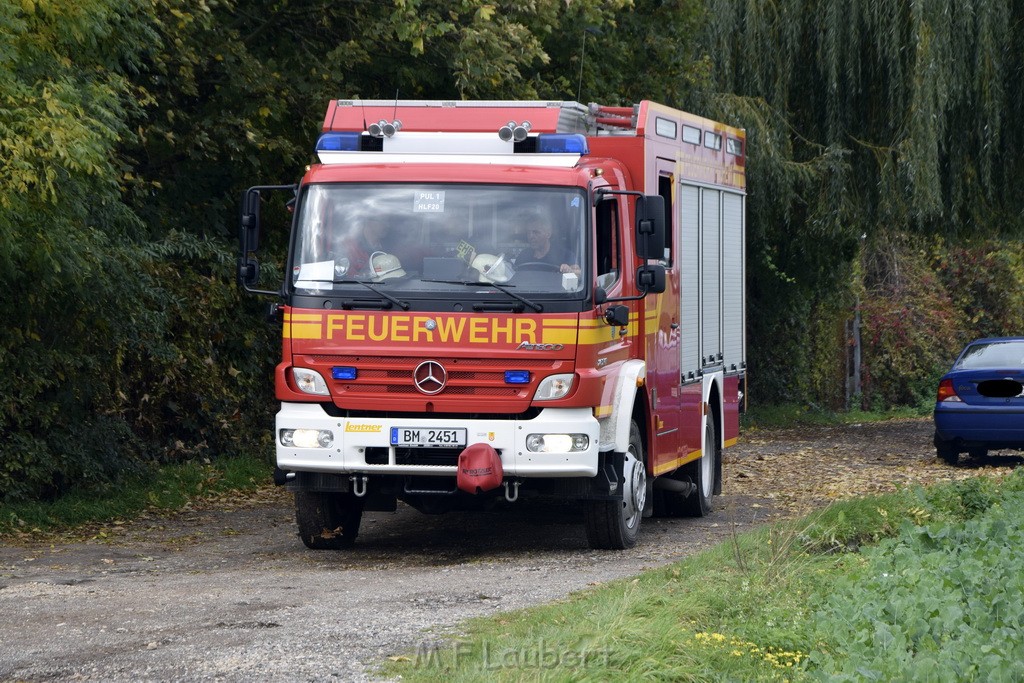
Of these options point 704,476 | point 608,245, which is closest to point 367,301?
point 608,245

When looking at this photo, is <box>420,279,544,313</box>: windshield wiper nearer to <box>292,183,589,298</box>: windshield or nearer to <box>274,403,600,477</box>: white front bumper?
<box>292,183,589,298</box>: windshield

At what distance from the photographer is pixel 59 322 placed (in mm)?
13164

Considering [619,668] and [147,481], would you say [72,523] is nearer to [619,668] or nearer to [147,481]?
[147,481]

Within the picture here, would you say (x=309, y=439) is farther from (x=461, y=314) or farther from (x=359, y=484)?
(x=461, y=314)

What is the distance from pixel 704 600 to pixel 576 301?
2.83m

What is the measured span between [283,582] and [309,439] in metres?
1.17

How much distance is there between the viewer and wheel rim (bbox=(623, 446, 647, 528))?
11406 mm

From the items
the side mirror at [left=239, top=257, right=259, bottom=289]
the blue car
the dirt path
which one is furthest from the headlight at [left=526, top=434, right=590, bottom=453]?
the blue car

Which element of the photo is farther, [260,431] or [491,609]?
[260,431]

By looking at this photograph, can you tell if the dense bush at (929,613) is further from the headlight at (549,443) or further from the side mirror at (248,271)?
the side mirror at (248,271)

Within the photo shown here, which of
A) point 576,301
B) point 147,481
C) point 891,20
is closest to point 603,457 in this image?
point 576,301

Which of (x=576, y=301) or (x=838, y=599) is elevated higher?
(x=576, y=301)

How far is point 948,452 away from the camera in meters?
18.9

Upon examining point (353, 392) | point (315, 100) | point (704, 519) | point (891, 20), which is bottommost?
point (704, 519)
